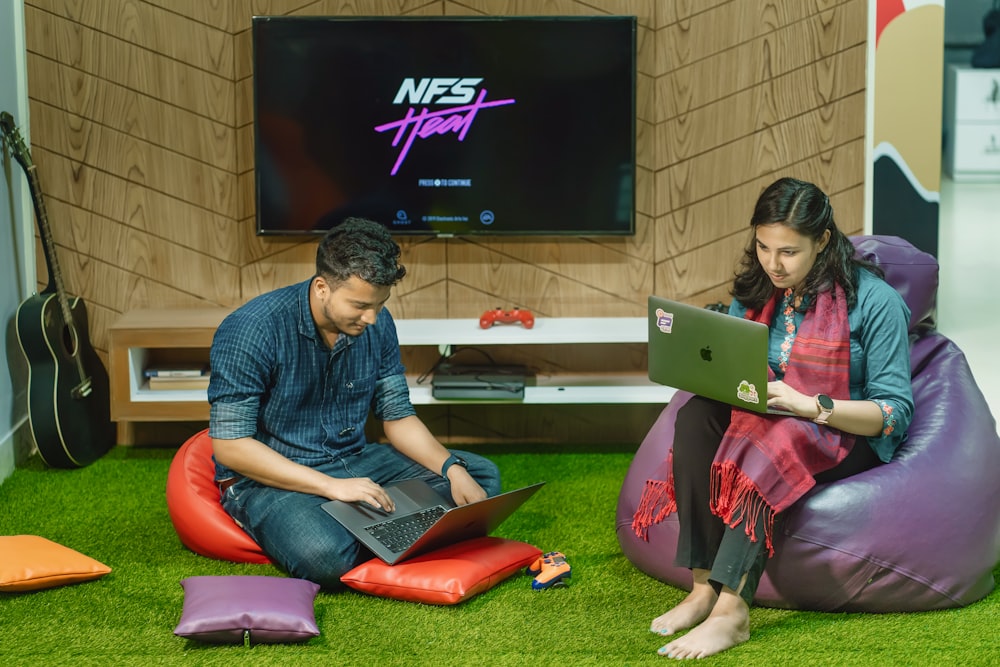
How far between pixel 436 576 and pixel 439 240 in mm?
1695

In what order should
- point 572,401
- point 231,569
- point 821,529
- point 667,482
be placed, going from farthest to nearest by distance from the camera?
point 572,401 → point 231,569 → point 667,482 → point 821,529

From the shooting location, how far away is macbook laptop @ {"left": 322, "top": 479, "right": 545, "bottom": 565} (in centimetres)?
292

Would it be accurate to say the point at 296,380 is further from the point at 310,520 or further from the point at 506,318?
the point at 506,318

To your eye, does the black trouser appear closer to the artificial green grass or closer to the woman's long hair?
the artificial green grass

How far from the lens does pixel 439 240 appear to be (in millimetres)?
4332

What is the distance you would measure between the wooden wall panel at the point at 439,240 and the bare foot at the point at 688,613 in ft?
5.50

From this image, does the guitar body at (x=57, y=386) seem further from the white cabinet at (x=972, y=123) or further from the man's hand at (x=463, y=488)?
the white cabinet at (x=972, y=123)

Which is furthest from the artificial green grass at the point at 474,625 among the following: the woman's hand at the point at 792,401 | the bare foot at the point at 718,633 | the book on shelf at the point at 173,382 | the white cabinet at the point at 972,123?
the white cabinet at the point at 972,123

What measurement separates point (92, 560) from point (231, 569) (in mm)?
349

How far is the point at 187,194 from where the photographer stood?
431 centimetres

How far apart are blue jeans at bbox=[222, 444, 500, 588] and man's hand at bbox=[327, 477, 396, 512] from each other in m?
0.06

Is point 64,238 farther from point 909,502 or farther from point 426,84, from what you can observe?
point 909,502

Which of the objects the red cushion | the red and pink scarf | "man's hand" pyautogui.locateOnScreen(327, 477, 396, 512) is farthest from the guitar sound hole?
the red and pink scarf

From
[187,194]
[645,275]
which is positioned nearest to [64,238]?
[187,194]
